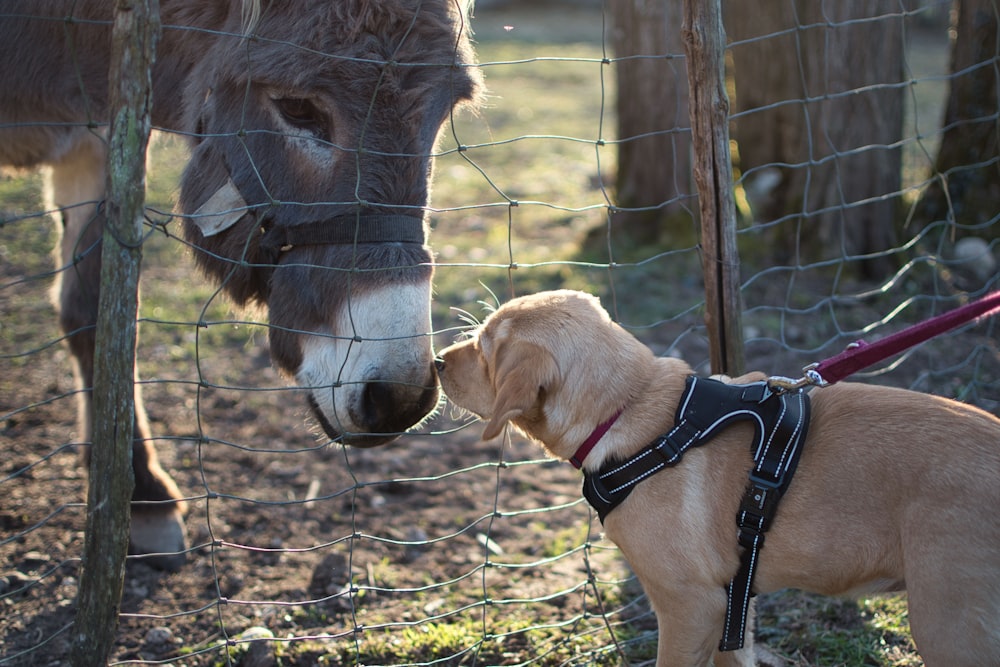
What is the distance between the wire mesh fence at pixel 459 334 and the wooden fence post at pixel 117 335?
0.45ft

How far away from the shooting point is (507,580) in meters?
3.38

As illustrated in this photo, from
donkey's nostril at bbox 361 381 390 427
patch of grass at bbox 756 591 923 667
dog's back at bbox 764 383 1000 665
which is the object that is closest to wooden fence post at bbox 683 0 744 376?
dog's back at bbox 764 383 1000 665

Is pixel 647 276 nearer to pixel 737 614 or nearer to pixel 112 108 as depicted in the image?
pixel 737 614

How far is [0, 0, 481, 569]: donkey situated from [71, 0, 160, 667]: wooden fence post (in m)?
0.41

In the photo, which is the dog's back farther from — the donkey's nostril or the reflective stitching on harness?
the donkey's nostril

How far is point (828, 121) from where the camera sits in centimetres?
538

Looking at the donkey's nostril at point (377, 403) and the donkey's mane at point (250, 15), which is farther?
the donkey's mane at point (250, 15)

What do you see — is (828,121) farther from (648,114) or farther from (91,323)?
(91,323)

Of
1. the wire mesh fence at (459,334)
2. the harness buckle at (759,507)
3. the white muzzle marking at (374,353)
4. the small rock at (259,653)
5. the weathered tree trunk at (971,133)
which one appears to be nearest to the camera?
the harness buckle at (759,507)

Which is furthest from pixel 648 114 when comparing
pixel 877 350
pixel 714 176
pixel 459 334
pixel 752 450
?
pixel 752 450

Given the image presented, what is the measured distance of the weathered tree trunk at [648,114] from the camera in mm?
6102

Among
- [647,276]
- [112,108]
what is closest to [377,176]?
[112,108]

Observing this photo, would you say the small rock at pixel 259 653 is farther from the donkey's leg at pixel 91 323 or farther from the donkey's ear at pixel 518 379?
the donkey's ear at pixel 518 379

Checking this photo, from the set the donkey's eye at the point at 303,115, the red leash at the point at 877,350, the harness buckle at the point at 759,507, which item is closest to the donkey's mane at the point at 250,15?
the donkey's eye at the point at 303,115
